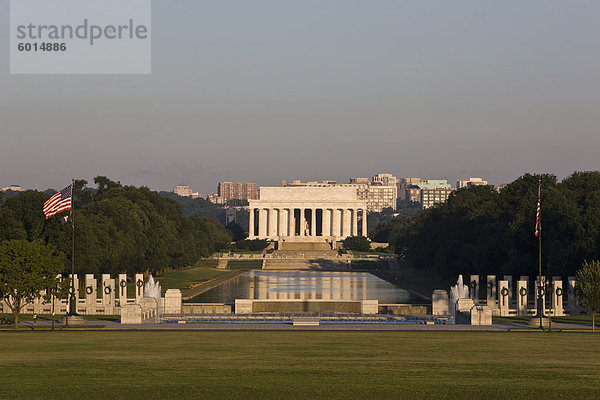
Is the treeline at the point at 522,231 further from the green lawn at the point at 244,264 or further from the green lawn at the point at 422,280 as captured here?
the green lawn at the point at 244,264

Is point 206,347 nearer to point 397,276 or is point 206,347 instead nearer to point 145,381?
point 145,381

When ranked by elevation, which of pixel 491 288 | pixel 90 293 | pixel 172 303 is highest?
pixel 90 293

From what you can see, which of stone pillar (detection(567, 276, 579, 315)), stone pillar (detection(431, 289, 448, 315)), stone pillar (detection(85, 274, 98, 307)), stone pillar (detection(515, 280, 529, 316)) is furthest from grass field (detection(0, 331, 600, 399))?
stone pillar (detection(431, 289, 448, 315))

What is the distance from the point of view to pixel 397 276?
364 feet

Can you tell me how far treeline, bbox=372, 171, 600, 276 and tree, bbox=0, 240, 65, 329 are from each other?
1525 inches

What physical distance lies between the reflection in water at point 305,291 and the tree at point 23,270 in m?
20.8

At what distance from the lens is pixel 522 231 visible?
74.8 meters

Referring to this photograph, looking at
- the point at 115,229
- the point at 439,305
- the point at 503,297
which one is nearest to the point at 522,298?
the point at 503,297

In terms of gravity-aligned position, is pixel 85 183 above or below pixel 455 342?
above

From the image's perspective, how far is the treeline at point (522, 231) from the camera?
230 feet

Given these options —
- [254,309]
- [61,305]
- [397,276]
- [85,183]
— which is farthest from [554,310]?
[85,183]

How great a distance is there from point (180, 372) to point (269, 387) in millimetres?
3783

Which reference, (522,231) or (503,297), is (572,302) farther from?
(522,231)

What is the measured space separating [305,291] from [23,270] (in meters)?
37.2
